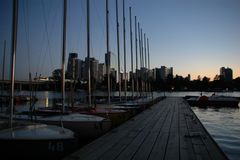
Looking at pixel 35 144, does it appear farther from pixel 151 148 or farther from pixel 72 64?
pixel 72 64

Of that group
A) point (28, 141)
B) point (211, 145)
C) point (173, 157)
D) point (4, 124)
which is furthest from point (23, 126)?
point (211, 145)

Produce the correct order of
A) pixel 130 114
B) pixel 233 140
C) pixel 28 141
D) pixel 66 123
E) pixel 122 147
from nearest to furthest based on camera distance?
pixel 28 141 → pixel 122 147 → pixel 66 123 → pixel 233 140 → pixel 130 114

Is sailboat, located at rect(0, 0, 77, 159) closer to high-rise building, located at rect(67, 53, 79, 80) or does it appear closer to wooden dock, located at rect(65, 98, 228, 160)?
wooden dock, located at rect(65, 98, 228, 160)

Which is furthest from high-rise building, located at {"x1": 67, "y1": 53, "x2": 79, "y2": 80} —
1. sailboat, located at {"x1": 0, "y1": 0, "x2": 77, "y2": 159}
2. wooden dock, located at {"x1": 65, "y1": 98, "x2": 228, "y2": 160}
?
sailboat, located at {"x1": 0, "y1": 0, "x2": 77, "y2": 159}

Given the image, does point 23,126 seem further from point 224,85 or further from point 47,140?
point 224,85

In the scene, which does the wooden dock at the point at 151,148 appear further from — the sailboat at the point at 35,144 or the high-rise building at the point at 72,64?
the high-rise building at the point at 72,64

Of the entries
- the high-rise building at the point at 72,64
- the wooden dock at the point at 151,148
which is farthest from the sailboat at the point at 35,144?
the high-rise building at the point at 72,64

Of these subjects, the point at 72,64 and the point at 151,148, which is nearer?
the point at 151,148

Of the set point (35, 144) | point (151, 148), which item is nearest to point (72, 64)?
point (151, 148)

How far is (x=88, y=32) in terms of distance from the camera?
18641 mm

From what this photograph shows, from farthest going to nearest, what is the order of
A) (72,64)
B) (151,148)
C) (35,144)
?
(72,64)
(151,148)
(35,144)

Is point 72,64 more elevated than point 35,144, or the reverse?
point 72,64

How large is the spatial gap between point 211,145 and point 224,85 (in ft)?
628

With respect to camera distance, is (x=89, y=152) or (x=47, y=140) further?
(x=89, y=152)
